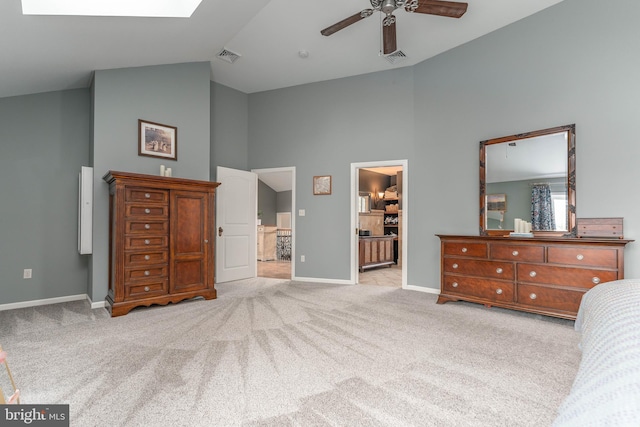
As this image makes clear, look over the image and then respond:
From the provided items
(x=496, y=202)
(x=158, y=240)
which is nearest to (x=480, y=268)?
(x=496, y=202)

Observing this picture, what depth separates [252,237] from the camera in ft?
18.7

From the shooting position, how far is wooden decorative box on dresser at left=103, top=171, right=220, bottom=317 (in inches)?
137

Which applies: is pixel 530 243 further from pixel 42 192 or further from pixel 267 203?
pixel 267 203

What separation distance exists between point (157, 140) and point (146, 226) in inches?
49.3

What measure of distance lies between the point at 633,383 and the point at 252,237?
540cm

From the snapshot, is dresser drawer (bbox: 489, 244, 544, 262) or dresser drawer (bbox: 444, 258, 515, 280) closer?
dresser drawer (bbox: 489, 244, 544, 262)

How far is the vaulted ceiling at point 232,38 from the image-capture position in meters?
2.96

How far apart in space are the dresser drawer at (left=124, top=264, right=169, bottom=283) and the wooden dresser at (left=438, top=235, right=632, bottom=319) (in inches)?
131

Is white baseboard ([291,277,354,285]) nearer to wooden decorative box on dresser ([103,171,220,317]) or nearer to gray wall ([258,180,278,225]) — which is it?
wooden decorative box on dresser ([103,171,220,317])

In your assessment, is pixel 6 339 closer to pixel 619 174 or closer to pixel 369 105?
pixel 369 105

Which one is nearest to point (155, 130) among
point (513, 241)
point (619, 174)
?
point (513, 241)

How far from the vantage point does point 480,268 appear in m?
3.72

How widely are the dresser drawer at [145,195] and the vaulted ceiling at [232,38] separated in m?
1.47

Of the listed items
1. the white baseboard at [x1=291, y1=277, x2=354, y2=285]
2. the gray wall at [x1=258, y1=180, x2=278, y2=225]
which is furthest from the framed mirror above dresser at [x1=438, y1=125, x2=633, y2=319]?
the gray wall at [x1=258, y1=180, x2=278, y2=225]
